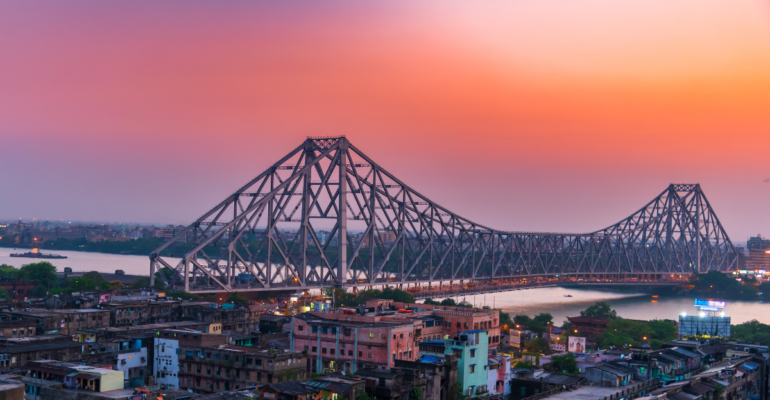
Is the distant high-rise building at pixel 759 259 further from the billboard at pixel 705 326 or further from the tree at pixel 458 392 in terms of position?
the tree at pixel 458 392

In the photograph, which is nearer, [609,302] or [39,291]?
[39,291]

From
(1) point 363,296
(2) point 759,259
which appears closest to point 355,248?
(1) point 363,296

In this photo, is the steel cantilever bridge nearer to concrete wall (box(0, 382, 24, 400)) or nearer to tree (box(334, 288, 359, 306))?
tree (box(334, 288, 359, 306))

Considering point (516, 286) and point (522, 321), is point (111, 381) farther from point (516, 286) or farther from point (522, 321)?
point (516, 286)

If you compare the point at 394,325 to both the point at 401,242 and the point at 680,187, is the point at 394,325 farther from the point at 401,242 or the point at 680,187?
the point at 680,187

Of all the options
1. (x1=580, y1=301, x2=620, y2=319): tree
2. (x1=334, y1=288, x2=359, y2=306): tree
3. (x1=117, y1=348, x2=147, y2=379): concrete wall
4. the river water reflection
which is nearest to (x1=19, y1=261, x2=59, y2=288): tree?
(x1=334, y1=288, x2=359, y2=306): tree

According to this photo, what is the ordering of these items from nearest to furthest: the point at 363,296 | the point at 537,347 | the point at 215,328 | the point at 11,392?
the point at 11,392
the point at 215,328
the point at 537,347
the point at 363,296

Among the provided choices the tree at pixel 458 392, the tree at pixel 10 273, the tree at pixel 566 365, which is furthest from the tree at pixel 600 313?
the tree at pixel 10 273
